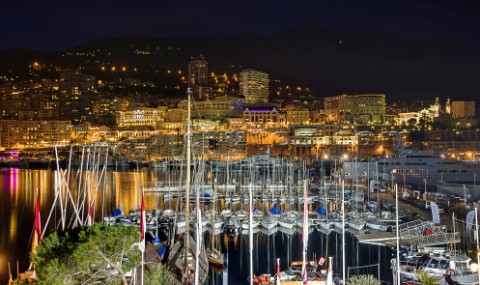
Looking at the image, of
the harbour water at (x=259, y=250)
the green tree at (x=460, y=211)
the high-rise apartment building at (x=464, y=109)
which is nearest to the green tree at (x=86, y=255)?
the harbour water at (x=259, y=250)

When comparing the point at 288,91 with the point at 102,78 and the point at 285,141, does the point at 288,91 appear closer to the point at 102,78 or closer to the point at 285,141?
the point at 102,78

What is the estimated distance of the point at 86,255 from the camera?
764cm

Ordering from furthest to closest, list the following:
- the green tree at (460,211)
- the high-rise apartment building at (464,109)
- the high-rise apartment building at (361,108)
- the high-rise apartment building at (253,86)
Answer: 1. the high-rise apartment building at (253,86)
2. the high-rise apartment building at (464,109)
3. the high-rise apartment building at (361,108)
4. the green tree at (460,211)

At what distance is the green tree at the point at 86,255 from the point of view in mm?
7508

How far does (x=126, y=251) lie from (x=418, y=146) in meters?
83.7

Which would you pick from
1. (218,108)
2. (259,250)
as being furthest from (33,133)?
(259,250)

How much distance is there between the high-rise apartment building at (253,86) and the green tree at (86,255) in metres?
129

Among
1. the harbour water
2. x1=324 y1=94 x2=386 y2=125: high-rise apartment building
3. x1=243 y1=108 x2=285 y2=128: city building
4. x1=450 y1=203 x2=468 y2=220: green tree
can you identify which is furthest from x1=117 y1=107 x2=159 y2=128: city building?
x1=450 y1=203 x2=468 y2=220: green tree

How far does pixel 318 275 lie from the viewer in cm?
1691

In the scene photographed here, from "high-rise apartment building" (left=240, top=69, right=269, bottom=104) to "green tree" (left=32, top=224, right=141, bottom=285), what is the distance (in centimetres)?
12898

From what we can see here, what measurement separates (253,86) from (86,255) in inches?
5331

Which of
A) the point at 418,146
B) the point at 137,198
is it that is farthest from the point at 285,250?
the point at 418,146

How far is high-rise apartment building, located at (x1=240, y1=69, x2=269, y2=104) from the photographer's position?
140m

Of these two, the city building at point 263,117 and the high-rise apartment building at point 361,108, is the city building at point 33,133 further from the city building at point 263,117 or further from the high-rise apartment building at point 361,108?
A: the high-rise apartment building at point 361,108
